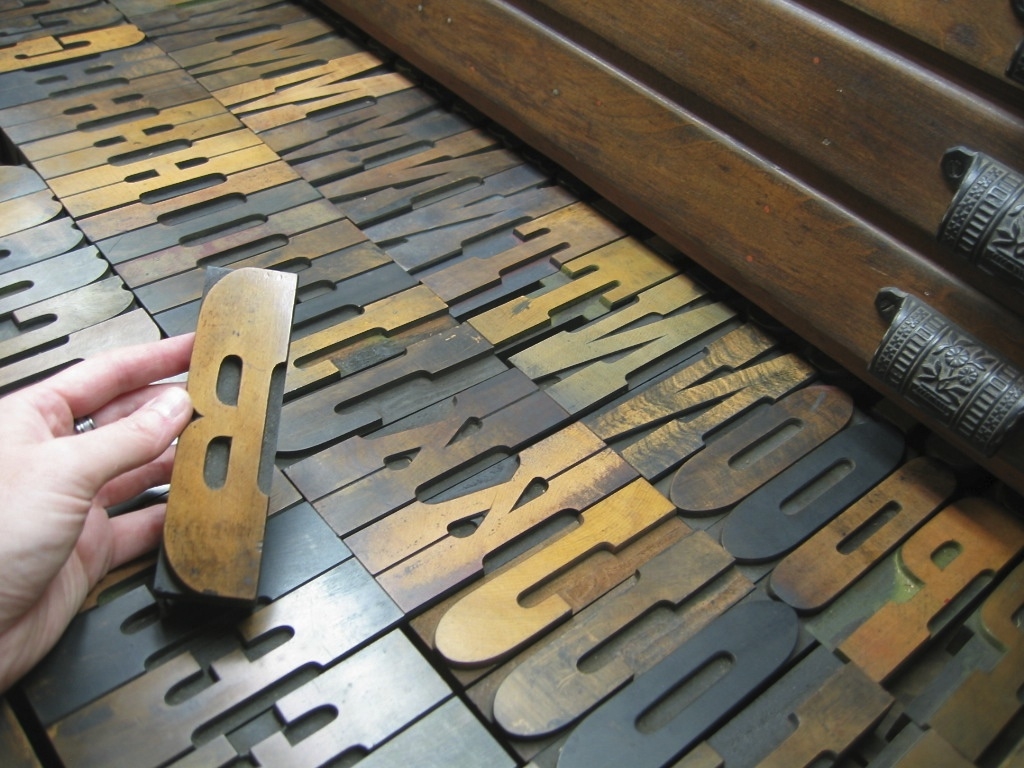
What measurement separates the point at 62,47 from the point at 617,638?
2315mm

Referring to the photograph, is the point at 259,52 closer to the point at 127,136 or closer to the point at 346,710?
the point at 127,136

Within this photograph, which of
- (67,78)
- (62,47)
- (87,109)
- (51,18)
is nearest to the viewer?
(87,109)

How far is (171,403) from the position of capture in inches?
62.0

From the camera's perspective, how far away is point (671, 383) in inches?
81.9

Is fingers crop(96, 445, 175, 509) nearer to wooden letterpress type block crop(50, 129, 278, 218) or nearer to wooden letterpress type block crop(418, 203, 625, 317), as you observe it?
wooden letterpress type block crop(418, 203, 625, 317)

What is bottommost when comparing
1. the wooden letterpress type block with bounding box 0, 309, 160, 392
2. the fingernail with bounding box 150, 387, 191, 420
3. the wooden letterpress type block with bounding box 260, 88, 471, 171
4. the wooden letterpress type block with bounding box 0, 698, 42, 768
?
the wooden letterpress type block with bounding box 0, 698, 42, 768

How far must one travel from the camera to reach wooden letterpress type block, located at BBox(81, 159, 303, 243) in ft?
7.41

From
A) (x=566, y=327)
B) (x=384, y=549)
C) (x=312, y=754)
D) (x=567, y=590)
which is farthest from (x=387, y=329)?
(x=312, y=754)

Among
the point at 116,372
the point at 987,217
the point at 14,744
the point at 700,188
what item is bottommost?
the point at 14,744

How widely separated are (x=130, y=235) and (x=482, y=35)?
1.02 meters

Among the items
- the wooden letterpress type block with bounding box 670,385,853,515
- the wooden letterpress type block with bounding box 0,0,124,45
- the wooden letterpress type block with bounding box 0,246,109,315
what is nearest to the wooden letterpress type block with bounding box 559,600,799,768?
the wooden letterpress type block with bounding box 670,385,853,515

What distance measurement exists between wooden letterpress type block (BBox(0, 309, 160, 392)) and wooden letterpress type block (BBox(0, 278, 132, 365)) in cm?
2

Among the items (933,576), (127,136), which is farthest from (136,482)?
(933,576)

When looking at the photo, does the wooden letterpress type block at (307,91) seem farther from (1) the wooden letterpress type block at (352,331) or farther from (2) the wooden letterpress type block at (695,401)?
(2) the wooden letterpress type block at (695,401)
